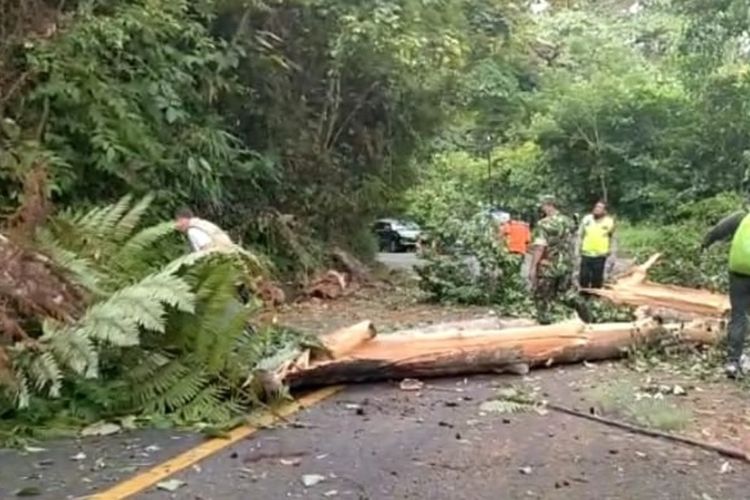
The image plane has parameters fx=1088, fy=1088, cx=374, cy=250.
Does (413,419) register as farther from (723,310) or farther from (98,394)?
(723,310)

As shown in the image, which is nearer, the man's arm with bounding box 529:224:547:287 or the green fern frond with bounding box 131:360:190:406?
the green fern frond with bounding box 131:360:190:406

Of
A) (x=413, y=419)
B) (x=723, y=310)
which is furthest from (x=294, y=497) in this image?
(x=723, y=310)

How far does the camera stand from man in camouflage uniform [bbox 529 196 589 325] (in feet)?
45.5

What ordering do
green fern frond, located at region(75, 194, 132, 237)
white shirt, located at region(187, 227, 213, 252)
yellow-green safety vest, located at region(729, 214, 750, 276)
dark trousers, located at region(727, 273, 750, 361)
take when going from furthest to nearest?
white shirt, located at region(187, 227, 213, 252) < dark trousers, located at region(727, 273, 750, 361) < yellow-green safety vest, located at region(729, 214, 750, 276) < green fern frond, located at region(75, 194, 132, 237)

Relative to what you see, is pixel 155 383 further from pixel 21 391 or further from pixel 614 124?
pixel 614 124

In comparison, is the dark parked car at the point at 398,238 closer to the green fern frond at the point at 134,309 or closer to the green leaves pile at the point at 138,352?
the green leaves pile at the point at 138,352

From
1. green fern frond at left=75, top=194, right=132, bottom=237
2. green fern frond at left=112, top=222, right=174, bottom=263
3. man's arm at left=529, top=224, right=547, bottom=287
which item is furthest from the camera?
man's arm at left=529, top=224, right=547, bottom=287

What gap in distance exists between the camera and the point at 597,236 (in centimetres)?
1553

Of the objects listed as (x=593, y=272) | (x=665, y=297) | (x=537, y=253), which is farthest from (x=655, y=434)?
(x=593, y=272)

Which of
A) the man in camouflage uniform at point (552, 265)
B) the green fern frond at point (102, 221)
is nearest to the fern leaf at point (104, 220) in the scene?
the green fern frond at point (102, 221)

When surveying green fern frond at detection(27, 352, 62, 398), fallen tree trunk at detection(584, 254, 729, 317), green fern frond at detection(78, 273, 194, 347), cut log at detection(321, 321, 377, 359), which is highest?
green fern frond at detection(78, 273, 194, 347)

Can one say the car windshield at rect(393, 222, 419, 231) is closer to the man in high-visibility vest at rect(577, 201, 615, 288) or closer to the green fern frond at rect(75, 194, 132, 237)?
the man in high-visibility vest at rect(577, 201, 615, 288)

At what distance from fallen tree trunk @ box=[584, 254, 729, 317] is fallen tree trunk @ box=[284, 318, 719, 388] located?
7.47 ft

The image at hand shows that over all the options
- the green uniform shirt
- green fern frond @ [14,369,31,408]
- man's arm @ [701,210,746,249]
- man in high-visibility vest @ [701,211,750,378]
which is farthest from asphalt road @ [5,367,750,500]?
the green uniform shirt
